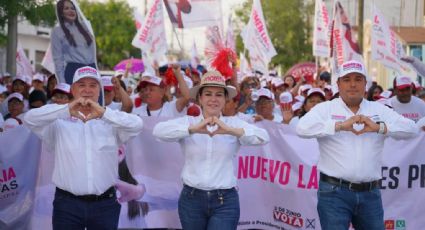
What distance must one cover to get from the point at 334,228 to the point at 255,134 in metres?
1.00

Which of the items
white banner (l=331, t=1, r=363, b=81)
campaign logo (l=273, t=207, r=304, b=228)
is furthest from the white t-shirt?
campaign logo (l=273, t=207, r=304, b=228)

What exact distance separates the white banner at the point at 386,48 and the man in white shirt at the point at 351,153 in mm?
6852

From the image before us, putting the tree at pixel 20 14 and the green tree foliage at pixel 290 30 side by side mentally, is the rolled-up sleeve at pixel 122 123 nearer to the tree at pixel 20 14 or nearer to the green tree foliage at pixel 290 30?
the tree at pixel 20 14

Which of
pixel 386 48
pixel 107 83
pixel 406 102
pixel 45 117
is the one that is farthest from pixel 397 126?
pixel 386 48

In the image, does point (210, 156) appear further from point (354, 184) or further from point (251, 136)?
point (354, 184)

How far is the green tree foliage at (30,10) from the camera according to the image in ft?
37.0

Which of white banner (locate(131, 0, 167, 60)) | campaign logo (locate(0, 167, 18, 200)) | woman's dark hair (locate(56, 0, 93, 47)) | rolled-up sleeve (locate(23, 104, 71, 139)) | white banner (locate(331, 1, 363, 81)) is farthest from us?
white banner (locate(131, 0, 167, 60))

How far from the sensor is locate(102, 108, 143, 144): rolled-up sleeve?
221 inches

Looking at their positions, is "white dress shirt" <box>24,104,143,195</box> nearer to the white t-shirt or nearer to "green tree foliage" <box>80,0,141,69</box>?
the white t-shirt

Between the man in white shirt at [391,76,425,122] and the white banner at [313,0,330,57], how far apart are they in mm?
5366

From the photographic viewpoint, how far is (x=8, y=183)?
7.23m

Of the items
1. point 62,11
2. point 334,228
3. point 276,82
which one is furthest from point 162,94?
point 276,82

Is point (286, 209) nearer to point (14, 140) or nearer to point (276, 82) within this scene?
point (14, 140)

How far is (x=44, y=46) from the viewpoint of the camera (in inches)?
2354
